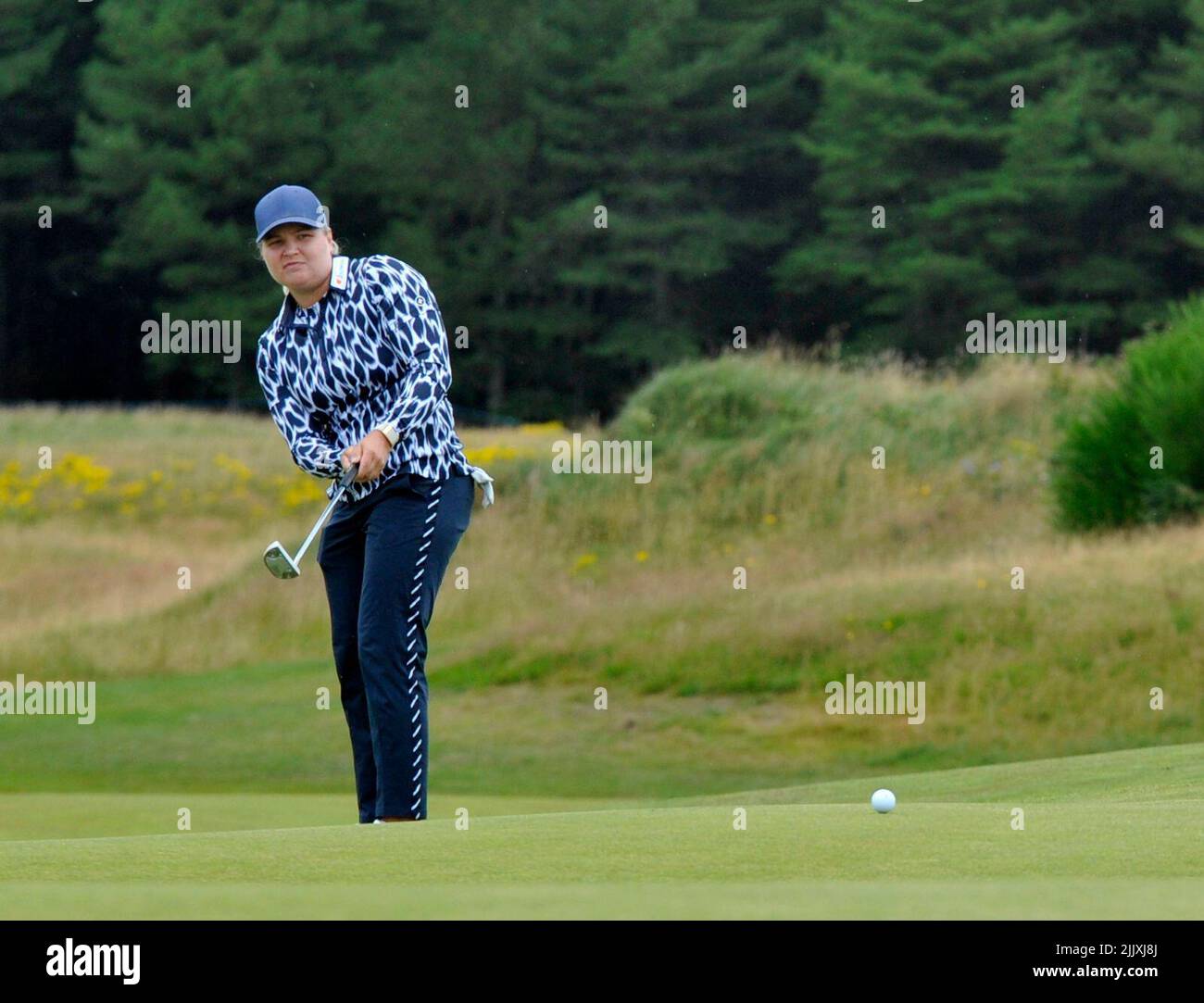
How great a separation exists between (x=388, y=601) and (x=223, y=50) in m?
44.5

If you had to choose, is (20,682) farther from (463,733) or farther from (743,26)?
(743,26)

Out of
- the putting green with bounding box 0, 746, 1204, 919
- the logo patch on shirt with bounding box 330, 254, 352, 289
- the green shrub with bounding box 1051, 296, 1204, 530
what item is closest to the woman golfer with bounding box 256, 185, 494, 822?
the logo patch on shirt with bounding box 330, 254, 352, 289

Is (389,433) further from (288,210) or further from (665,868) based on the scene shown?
(665,868)

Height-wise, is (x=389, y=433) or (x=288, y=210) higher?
(x=288, y=210)

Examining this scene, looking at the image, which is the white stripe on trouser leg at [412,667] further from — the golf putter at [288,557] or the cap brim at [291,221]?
the cap brim at [291,221]

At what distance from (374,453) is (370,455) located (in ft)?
0.05

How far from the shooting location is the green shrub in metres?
16.5

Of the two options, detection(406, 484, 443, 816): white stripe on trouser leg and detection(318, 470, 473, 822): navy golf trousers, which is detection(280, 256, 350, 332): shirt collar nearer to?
detection(318, 470, 473, 822): navy golf trousers

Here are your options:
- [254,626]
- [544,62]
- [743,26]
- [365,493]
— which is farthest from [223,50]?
[365,493]

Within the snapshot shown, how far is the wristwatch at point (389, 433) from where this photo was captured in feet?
18.9

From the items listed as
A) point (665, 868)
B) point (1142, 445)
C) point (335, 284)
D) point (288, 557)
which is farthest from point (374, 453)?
point (1142, 445)

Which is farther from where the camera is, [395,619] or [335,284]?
[335,284]

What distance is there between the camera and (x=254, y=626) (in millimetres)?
19141

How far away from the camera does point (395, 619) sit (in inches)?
230
